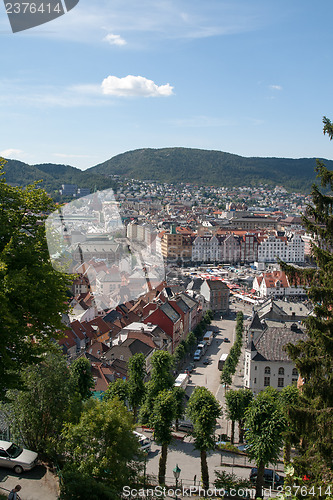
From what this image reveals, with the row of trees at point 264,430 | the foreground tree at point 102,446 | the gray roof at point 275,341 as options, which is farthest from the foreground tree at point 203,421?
the gray roof at point 275,341

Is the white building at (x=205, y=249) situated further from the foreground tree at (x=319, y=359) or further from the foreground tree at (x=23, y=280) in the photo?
the foreground tree at (x=23, y=280)

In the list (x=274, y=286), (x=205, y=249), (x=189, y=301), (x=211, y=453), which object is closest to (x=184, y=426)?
(x=211, y=453)

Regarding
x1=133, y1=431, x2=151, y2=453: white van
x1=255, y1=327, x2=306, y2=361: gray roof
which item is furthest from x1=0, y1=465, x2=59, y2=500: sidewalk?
x1=255, y1=327, x2=306, y2=361: gray roof

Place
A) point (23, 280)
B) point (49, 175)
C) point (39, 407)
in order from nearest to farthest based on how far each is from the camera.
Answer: point (23, 280) → point (39, 407) → point (49, 175)

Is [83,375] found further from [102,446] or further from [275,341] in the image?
[275,341]

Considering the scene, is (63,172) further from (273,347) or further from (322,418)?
(322,418)

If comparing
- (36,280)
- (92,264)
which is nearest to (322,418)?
(36,280)

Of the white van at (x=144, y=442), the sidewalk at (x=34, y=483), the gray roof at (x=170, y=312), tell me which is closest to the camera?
the sidewalk at (x=34, y=483)
